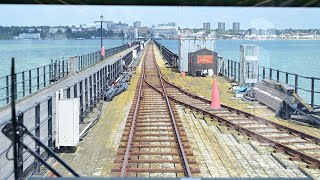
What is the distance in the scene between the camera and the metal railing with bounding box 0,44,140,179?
6609 mm

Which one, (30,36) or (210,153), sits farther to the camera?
(210,153)

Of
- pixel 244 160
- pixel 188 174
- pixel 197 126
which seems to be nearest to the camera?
pixel 188 174

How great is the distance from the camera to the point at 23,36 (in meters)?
3.27

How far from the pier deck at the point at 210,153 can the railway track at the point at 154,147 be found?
165mm

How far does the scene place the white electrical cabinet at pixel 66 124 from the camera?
28.0ft

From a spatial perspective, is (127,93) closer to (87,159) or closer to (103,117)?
(103,117)

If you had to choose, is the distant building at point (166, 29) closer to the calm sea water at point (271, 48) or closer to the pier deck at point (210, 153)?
the calm sea water at point (271, 48)

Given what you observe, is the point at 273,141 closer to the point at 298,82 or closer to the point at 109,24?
the point at 109,24

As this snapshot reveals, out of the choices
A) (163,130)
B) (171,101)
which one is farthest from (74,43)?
(171,101)

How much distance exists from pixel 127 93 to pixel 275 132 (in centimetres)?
993

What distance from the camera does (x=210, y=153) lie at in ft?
28.1

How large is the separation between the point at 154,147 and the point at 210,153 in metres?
1.15

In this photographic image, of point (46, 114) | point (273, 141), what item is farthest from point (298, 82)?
point (46, 114)

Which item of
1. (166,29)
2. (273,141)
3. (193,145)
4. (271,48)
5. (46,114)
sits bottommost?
(193,145)
